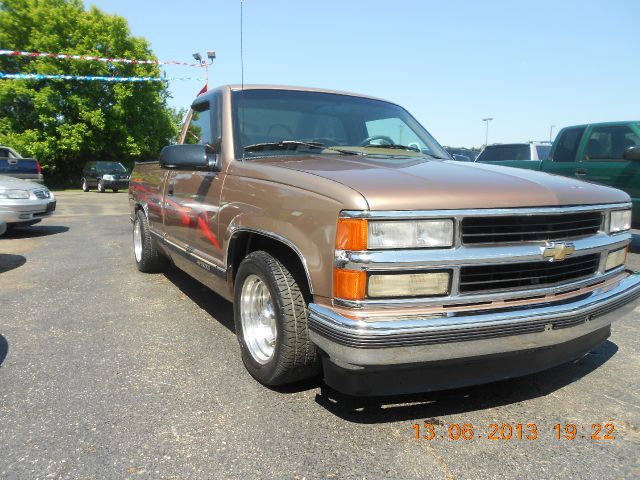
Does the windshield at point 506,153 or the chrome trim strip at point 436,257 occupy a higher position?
the windshield at point 506,153

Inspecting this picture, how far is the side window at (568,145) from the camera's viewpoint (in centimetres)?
784

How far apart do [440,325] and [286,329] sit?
0.78 m

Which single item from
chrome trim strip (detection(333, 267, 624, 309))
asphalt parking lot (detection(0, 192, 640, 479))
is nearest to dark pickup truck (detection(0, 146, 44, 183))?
asphalt parking lot (detection(0, 192, 640, 479))

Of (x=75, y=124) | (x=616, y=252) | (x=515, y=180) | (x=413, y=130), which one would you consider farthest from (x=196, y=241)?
(x=75, y=124)

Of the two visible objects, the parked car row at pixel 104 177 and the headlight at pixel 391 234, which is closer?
the headlight at pixel 391 234

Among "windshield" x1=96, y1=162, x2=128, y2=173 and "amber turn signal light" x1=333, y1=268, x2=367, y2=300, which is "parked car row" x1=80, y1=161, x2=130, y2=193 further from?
"amber turn signal light" x1=333, y1=268, x2=367, y2=300

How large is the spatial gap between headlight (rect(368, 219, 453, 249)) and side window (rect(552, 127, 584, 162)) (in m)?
6.90

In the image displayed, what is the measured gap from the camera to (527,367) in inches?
92.0

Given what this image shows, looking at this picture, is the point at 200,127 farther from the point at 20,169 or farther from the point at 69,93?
the point at 69,93

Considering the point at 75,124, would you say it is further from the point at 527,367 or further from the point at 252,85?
the point at 527,367

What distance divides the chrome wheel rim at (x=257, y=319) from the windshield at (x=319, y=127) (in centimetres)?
87

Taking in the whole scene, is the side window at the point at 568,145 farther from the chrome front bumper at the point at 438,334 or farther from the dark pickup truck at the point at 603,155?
the chrome front bumper at the point at 438,334

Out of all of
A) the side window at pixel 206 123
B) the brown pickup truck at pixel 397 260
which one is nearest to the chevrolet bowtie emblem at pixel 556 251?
the brown pickup truck at pixel 397 260

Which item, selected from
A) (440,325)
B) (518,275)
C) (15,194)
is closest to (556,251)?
(518,275)
